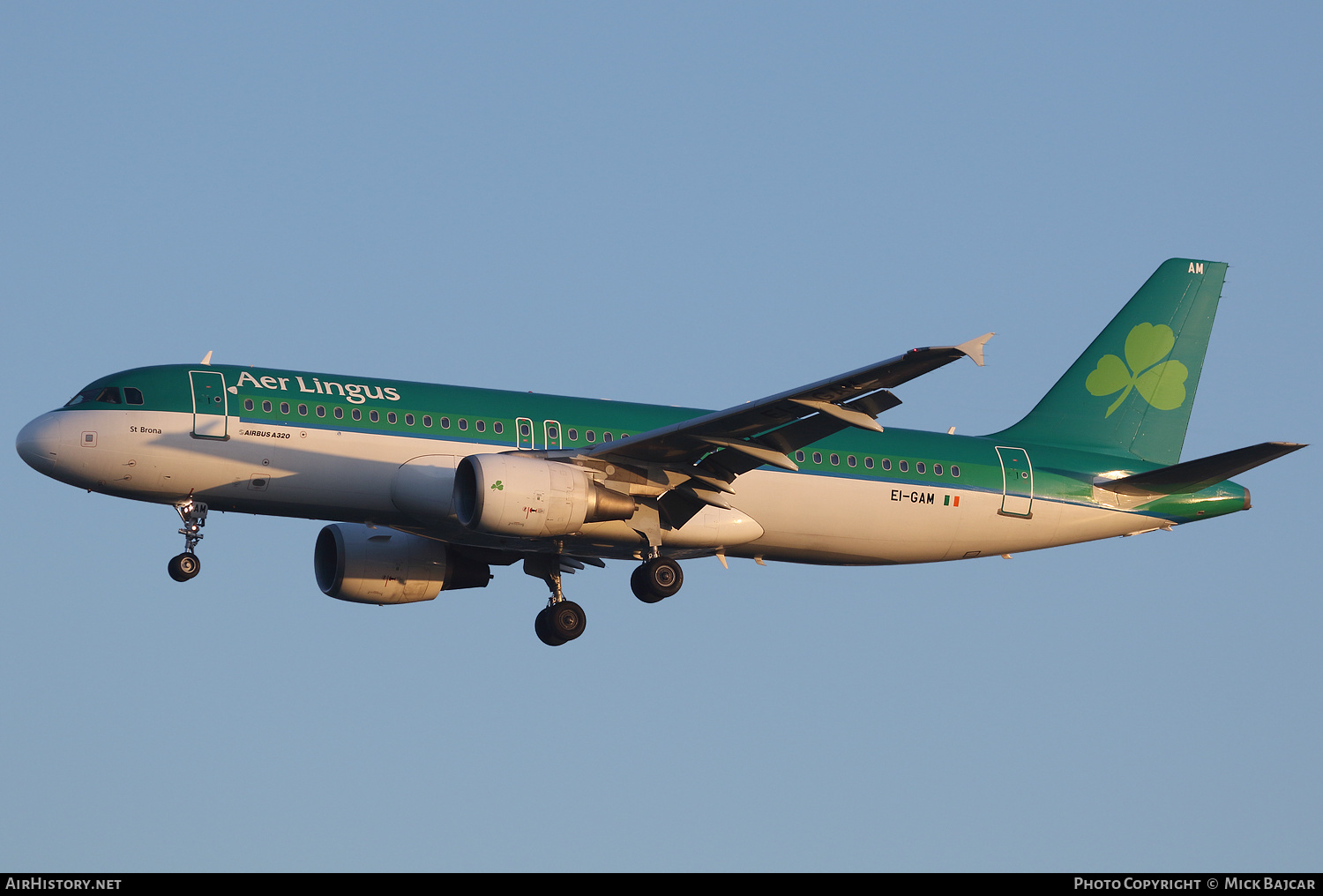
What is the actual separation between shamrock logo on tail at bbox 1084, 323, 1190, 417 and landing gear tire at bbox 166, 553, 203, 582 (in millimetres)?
22327

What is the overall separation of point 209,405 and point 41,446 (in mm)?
3374

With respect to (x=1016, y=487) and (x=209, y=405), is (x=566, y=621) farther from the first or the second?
(x=1016, y=487)

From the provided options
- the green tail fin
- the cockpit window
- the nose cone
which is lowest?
the nose cone

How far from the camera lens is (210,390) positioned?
109 ft

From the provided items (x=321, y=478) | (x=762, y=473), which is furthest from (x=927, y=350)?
(x=321, y=478)

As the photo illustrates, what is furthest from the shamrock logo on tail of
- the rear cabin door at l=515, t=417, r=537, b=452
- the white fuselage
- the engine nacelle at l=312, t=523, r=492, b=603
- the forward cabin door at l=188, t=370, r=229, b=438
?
the forward cabin door at l=188, t=370, r=229, b=438

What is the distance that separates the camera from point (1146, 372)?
42.1 meters

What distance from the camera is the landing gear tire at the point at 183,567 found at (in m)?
33.1

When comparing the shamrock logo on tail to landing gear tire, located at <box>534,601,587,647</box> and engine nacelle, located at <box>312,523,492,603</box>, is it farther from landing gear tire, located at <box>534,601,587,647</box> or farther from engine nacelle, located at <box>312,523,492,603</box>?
engine nacelle, located at <box>312,523,492,603</box>

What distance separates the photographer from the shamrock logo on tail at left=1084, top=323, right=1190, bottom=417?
41719mm

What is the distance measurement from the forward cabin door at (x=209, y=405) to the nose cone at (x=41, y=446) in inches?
108

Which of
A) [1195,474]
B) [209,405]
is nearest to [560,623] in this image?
[209,405]

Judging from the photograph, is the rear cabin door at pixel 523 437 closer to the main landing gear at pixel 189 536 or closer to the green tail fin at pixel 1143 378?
the main landing gear at pixel 189 536

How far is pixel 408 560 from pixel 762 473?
8.82 m
